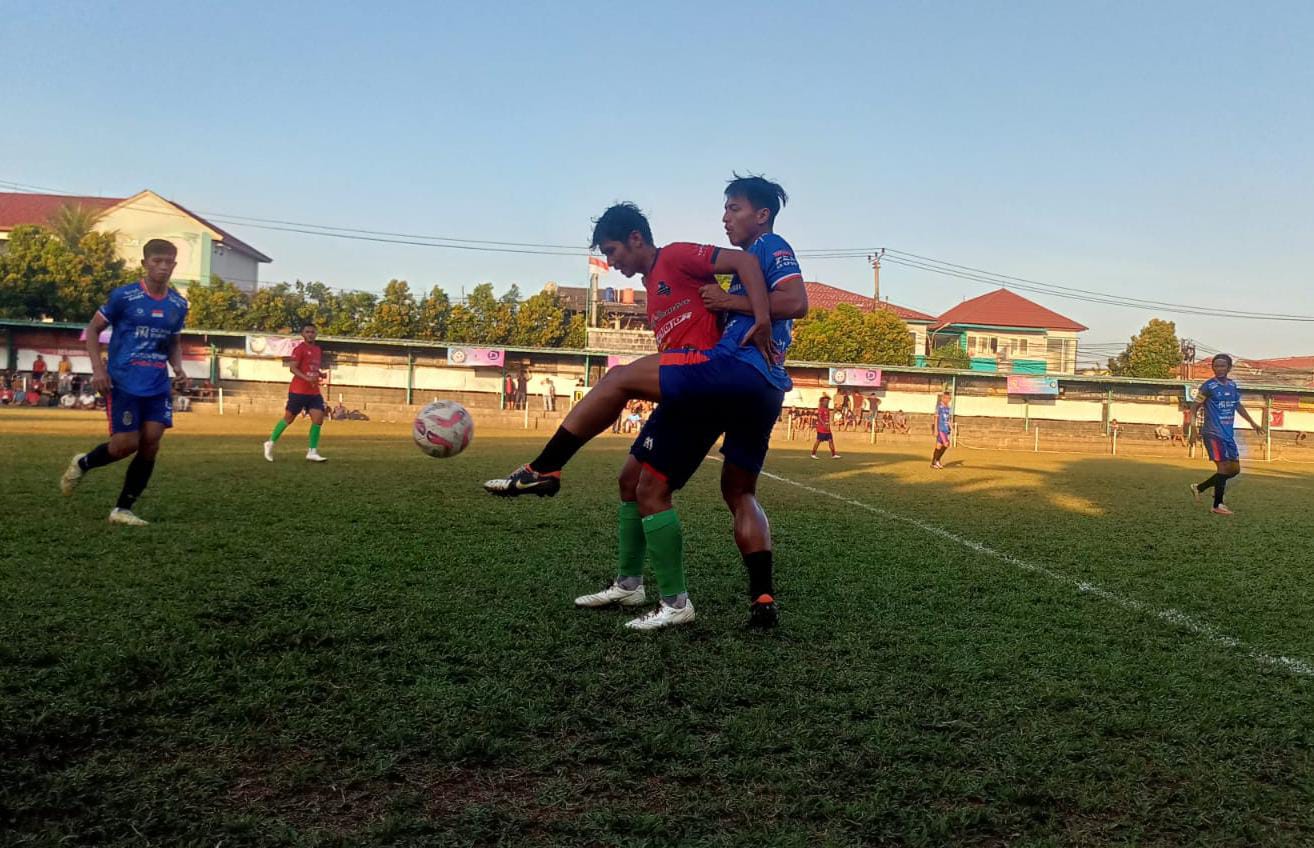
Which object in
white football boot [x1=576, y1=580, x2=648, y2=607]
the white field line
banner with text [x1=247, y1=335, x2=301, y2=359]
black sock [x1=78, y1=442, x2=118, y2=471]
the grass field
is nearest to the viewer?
the grass field

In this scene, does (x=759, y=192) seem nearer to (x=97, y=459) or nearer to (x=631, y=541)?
(x=631, y=541)

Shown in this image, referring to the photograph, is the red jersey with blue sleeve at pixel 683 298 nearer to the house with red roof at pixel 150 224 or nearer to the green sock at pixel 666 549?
the green sock at pixel 666 549

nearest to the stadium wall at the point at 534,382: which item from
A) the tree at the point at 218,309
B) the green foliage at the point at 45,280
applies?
the green foliage at the point at 45,280

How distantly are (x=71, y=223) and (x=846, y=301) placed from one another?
5191 cm

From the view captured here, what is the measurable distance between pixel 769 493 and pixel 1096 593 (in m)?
6.04

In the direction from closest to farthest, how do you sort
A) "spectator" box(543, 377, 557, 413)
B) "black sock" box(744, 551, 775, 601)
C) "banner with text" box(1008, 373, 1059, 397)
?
"black sock" box(744, 551, 775, 601) < "spectator" box(543, 377, 557, 413) < "banner with text" box(1008, 373, 1059, 397)

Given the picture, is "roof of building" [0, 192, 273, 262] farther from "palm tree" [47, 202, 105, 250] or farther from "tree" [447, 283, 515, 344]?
"tree" [447, 283, 515, 344]

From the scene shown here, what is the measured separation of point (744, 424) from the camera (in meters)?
3.94

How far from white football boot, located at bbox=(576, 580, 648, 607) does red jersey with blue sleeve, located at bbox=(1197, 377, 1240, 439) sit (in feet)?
32.9

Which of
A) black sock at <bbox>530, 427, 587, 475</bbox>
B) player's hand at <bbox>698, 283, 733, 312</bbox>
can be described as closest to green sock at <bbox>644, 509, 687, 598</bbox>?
black sock at <bbox>530, 427, 587, 475</bbox>

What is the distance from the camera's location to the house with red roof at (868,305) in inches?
2530

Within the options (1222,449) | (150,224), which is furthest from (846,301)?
(1222,449)

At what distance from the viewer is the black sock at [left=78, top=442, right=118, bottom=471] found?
6.57m

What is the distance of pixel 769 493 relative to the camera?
1098cm
